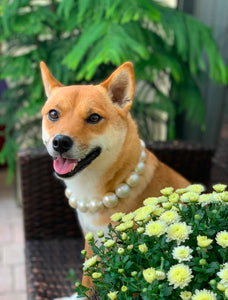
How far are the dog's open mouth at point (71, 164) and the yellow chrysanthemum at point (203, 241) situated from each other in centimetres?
41

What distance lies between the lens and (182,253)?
63 centimetres

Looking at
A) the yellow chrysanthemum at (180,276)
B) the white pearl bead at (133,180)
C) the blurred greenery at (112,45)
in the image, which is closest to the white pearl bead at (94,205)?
the white pearl bead at (133,180)

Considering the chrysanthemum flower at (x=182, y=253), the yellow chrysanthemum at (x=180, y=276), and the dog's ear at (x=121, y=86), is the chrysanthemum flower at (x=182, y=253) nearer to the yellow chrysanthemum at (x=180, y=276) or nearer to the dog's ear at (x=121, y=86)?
the yellow chrysanthemum at (x=180, y=276)

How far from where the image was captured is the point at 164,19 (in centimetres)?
165

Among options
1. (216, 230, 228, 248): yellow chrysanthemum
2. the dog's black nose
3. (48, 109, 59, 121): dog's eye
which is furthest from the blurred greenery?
(216, 230, 228, 248): yellow chrysanthemum

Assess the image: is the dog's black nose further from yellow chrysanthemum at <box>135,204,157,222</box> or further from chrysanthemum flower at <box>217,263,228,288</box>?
chrysanthemum flower at <box>217,263,228,288</box>

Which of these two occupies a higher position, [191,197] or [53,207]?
[191,197]

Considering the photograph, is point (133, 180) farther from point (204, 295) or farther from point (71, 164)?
point (204, 295)

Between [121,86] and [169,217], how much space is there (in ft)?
1.57

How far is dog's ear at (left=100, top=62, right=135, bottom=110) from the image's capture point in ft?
3.37

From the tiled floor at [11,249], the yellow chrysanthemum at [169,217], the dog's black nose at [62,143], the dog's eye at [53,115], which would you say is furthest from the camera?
the tiled floor at [11,249]

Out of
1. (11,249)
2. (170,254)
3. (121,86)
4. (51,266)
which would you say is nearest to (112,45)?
(121,86)

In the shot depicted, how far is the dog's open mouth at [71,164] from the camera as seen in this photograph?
96 centimetres

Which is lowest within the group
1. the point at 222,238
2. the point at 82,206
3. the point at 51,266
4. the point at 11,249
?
the point at 11,249
